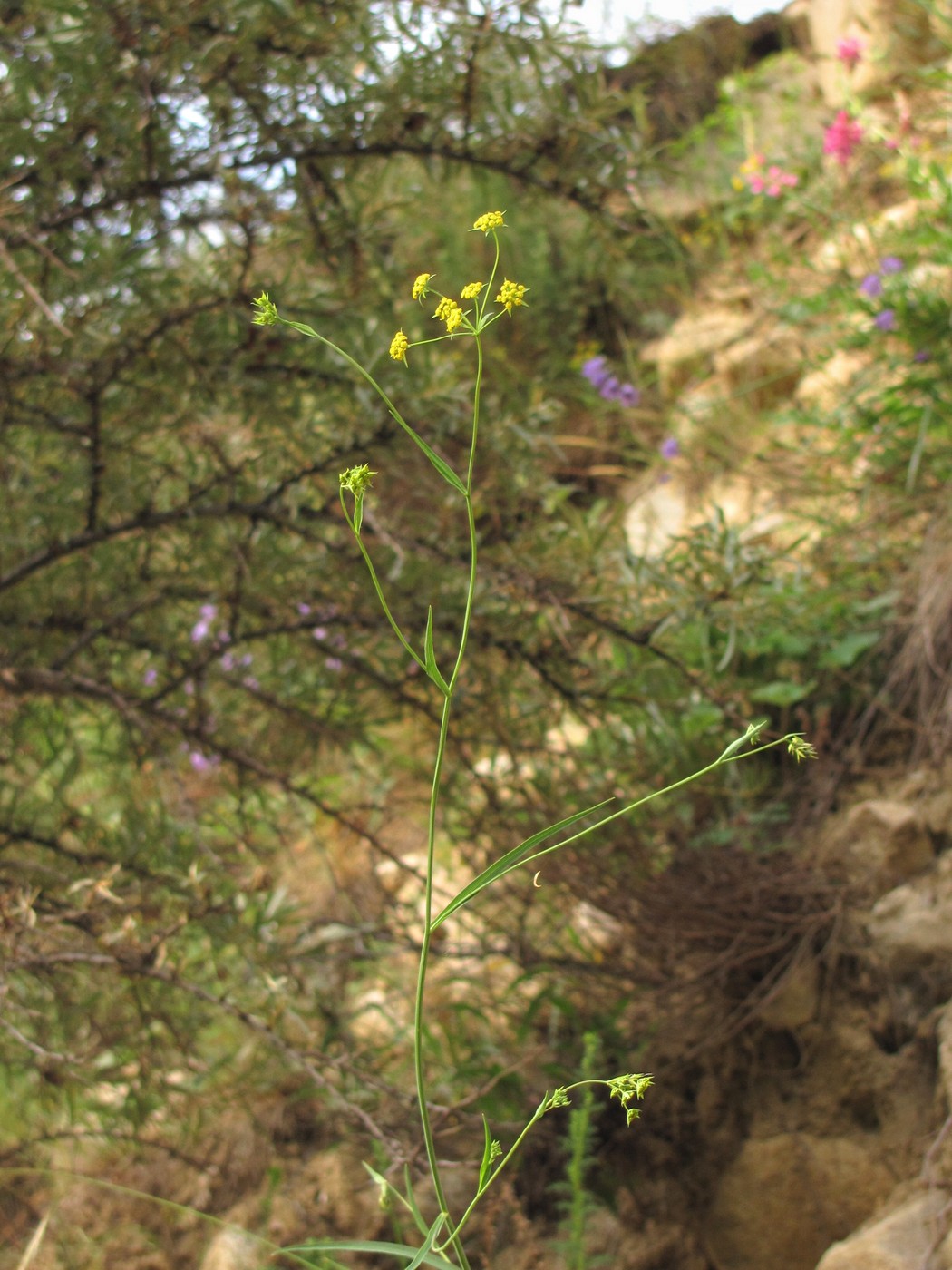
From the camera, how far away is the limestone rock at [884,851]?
1.95 meters

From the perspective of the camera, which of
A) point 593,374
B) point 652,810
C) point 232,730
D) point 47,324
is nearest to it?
point 47,324

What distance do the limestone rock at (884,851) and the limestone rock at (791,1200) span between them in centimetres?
46

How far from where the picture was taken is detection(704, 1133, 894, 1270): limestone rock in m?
1.68

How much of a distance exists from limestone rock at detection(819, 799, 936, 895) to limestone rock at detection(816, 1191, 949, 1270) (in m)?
0.62

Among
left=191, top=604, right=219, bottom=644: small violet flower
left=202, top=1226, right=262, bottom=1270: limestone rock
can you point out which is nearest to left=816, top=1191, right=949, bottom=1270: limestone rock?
left=202, top=1226, right=262, bottom=1270: limestone rock

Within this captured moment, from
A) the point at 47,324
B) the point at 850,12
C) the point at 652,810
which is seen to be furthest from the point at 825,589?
the point at 850,12

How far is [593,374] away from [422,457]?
121cm

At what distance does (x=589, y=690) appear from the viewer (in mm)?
1729

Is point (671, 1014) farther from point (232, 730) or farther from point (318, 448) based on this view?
point (318, 448)

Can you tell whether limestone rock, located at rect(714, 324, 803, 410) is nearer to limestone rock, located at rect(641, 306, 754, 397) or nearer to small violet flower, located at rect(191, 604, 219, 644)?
limestone rock, located at rect(641, 306, 754, 397)

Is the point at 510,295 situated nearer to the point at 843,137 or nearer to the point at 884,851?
the point at 884,851

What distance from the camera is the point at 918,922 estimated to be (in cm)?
181

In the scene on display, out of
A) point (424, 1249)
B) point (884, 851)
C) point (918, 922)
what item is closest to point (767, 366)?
point (884, 851)

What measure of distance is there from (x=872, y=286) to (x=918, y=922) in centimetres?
188
